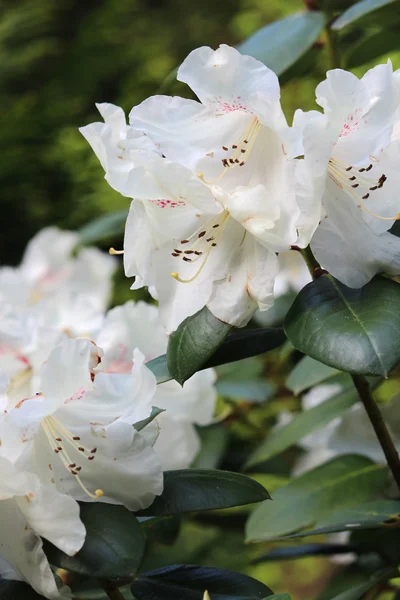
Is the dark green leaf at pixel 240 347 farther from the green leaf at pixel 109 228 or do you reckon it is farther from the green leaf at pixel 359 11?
the green leaf at pixel 109 228

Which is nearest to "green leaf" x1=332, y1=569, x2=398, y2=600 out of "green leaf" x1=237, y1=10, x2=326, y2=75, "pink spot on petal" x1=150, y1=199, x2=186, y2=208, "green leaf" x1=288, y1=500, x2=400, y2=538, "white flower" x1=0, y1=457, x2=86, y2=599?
"green leaf" x1=288, y1=500, x2=400, y2=538

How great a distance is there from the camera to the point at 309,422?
2.86 ft

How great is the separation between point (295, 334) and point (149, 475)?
0.45ft

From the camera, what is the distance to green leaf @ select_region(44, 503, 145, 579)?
1.67 ft

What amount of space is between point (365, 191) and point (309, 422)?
38 cm

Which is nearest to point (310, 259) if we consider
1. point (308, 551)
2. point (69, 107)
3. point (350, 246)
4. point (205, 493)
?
point (350, 246)

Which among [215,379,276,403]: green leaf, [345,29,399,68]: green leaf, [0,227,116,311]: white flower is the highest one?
[345,29,399,68]: green leaf

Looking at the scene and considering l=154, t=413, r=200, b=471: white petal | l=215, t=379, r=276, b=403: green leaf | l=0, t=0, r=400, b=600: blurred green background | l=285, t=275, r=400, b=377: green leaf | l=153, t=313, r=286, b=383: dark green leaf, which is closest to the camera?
l=285, t=275, r=400, b=377: green leaf

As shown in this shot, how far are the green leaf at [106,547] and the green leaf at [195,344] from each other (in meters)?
0.10

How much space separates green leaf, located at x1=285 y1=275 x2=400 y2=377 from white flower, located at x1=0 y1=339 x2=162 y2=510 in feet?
0.36

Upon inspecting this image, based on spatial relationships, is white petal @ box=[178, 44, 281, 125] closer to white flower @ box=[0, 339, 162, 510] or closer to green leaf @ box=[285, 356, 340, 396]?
white flower @ box=[0, 339, 162, 510]

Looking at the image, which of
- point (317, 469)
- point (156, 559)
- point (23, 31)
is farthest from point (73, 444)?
point (23, 31)

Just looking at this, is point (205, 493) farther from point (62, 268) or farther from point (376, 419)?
point (62, 268)

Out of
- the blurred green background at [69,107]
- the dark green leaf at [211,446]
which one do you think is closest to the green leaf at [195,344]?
the dark green leaf at [211,446]
